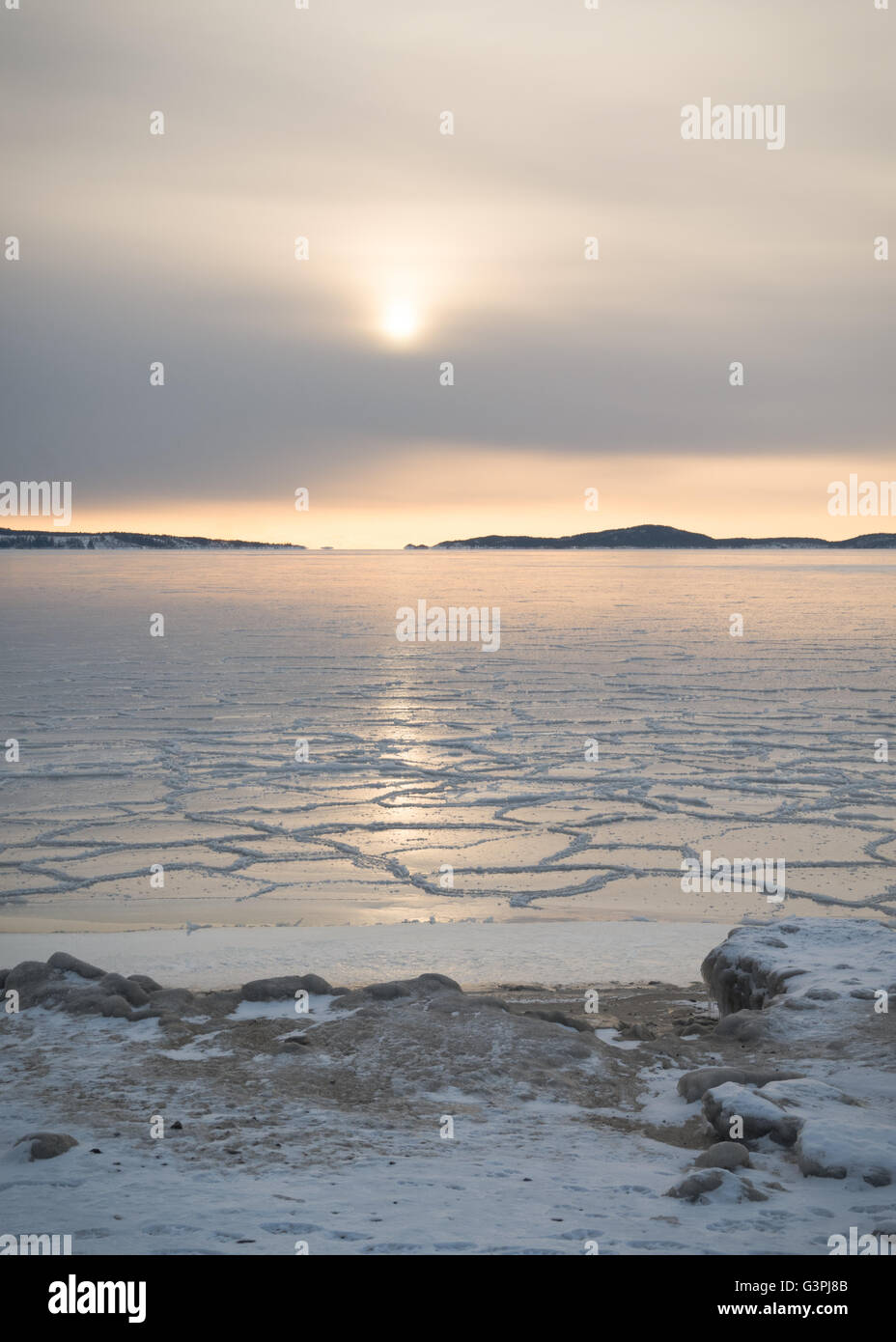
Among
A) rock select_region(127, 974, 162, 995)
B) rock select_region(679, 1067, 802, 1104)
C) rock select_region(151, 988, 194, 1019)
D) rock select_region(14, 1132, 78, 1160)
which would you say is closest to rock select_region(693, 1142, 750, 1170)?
rock select_region(679, 1067, 802, 1104)

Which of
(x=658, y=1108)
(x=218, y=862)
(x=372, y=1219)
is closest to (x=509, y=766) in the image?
(x=218, y=862)

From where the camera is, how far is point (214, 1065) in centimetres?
488

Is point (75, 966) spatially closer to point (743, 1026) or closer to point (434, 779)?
point (743, 1026)

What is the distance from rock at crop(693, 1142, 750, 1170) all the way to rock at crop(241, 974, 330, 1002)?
247 cm

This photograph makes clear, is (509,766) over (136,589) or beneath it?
beneath

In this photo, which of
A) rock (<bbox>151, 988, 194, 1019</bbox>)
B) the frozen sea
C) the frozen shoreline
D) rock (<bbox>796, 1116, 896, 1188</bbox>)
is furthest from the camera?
the frozen sea

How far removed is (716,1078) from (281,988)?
2.31m

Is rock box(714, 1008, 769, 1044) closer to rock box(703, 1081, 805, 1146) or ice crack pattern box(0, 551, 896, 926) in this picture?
rock box(703, 1081, 805, 1146)

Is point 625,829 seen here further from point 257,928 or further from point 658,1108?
point 658,1108

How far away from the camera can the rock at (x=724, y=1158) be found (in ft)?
12.7

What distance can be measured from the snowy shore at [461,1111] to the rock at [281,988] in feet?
0.03

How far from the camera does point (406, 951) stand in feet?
23.1

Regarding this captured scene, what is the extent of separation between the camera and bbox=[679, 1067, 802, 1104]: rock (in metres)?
4.54
